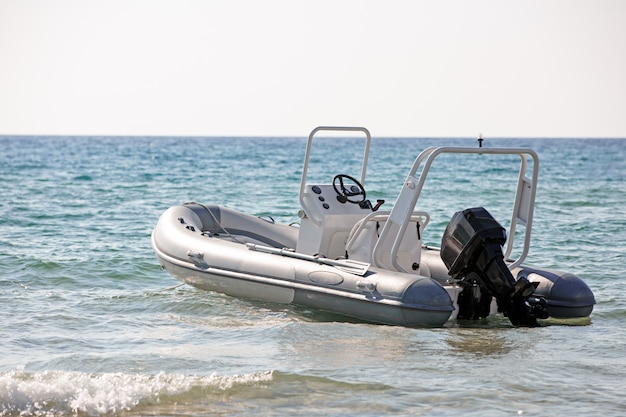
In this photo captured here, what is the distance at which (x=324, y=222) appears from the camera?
7.00 metres

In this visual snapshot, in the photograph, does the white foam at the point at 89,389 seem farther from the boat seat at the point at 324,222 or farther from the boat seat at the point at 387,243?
the boat seat at the point at 324,222

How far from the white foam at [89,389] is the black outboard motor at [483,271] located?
1.63 metres

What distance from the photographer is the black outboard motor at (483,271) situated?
5.98 meters

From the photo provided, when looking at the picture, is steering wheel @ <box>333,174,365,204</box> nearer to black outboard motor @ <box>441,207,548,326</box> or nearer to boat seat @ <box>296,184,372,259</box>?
boat seat @ <box>296,184,372,259</box>

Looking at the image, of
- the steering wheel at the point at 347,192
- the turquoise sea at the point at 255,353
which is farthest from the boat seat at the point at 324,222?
the turquoise sea at the point at 255,353

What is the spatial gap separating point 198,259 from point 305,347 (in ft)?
5.66

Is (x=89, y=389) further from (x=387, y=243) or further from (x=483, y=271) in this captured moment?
(x=483, y=271)

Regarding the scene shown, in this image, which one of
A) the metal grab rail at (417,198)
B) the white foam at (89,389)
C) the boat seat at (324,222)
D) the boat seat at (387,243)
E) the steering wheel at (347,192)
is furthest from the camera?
the steering wheel at (347,192)

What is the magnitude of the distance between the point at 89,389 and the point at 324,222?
102 inches

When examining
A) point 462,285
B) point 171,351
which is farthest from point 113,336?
point 462,285

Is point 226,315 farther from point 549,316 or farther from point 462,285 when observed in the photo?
point 549,316

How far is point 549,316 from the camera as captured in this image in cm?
643

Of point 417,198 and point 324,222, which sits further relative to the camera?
point 324,222

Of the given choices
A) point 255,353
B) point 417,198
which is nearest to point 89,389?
point 255,353
